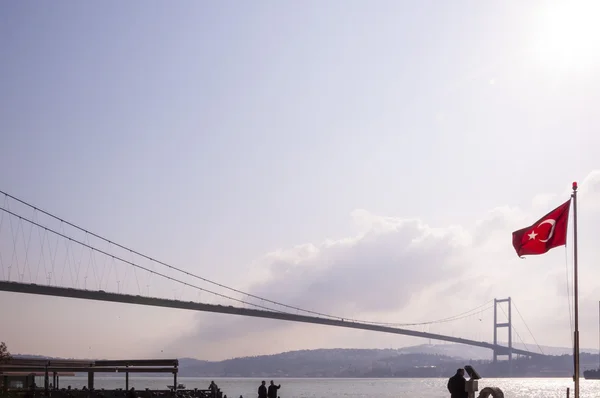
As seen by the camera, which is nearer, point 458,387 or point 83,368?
point 458,387

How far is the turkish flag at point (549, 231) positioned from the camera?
20.3 metres

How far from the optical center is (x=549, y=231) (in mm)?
20328

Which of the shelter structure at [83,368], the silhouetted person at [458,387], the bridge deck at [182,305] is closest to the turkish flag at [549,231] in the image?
the silhouetted person at [458,387]

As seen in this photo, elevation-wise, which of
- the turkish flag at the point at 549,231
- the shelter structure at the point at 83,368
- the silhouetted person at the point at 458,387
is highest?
the turkish flag at the point at 549,231

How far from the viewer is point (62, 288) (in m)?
64.4

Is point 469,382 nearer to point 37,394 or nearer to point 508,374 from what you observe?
point 37,394

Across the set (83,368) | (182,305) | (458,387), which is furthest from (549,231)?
(182,305)

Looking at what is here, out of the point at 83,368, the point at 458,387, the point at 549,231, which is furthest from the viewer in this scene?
the point at 83,368

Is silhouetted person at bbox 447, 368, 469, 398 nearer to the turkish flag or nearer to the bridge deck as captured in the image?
the turkish flag

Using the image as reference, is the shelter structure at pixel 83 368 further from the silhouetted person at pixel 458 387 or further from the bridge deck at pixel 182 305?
the bridge deck at pixel 182 305

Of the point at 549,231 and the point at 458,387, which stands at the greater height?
the point at 549,231

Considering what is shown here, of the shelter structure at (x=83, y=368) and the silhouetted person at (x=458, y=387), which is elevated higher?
the silhouetted person at (x=458, y=387)

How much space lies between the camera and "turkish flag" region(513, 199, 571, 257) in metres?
20.3

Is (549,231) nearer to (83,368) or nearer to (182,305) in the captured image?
(83,368)
